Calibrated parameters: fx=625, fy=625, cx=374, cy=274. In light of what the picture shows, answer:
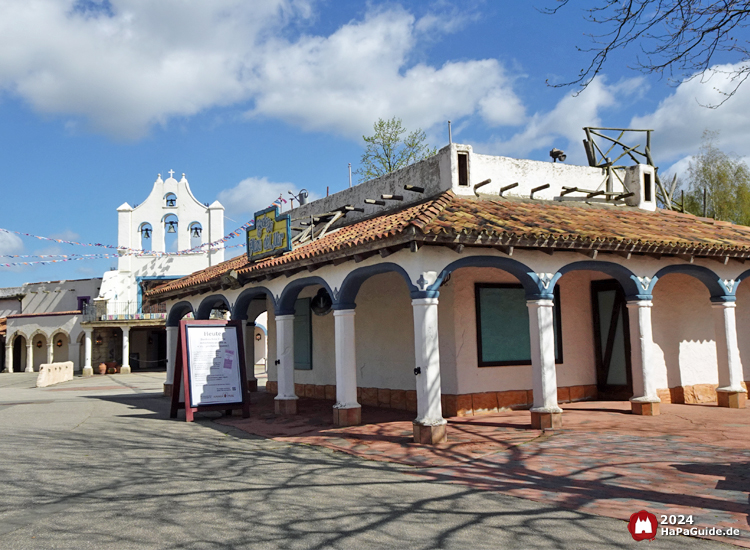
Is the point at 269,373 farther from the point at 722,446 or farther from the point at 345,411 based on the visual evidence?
the point at 722,446

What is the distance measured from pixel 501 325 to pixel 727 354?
4.23 meters

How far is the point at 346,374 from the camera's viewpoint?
1084 centimetres

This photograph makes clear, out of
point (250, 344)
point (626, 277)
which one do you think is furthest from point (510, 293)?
point (250, 344)

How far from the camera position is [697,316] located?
12781 millimetres

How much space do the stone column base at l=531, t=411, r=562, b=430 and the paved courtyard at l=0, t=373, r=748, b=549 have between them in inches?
12.5

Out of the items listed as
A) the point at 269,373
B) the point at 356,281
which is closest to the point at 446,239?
the point at 356,281

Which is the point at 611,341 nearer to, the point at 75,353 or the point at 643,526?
the point at 643,526

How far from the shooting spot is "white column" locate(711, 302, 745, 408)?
455 inches

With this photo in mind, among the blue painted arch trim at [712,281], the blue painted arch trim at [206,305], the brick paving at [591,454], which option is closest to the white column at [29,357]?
the blue painted arch trim at [206,305]

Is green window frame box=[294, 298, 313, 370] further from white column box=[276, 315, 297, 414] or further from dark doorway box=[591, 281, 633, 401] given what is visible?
dark doorway box=[591, 281, 633, 401]

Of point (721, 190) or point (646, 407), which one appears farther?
point (721, 190)

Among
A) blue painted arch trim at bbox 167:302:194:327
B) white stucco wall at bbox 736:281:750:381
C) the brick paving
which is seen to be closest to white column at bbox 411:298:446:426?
the brick paving

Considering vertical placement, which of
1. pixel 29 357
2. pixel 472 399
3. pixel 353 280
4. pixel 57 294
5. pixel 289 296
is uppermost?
pixel 57 294

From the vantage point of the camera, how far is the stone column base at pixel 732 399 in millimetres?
11461
